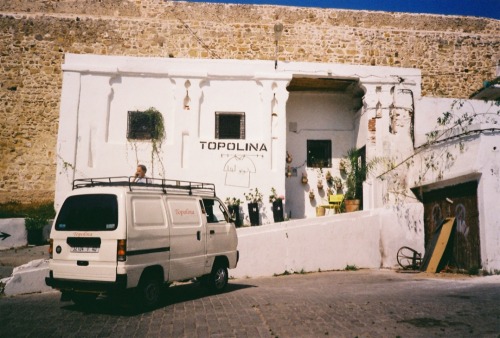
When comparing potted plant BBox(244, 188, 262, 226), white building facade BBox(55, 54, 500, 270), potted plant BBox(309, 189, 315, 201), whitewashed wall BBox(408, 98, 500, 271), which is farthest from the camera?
potted plant BBox(309, 189, 315, 201)

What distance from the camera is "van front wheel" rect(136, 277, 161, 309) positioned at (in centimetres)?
649

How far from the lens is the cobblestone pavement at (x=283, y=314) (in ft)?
17.2

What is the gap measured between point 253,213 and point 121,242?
7225mm

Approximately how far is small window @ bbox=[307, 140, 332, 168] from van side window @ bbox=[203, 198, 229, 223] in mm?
7352

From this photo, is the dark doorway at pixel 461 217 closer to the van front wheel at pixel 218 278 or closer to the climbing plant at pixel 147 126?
the van front wheel at pixel 218 278

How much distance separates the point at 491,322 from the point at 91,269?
5650 mm

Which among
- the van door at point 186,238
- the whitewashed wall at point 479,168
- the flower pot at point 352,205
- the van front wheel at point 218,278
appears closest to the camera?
the van door at point 186,238

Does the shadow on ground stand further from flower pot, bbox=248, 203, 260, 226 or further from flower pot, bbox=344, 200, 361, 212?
flower pot, bbox=344, 200, 361, 212

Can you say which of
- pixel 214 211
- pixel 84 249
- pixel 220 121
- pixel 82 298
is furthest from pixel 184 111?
pixel 84 249

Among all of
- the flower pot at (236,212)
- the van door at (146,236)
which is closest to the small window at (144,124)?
the flower pot at (236,212)

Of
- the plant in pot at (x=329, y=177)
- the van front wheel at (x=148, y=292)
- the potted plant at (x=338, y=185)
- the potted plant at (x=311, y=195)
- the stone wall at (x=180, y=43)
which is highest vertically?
the stone wall at (x=180, y=43)

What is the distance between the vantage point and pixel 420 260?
39.7 ft

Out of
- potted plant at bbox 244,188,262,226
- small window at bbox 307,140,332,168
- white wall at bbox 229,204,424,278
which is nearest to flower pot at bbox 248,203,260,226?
potted plant at bbox 244,188,262,226

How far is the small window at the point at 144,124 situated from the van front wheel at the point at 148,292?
7.78m
